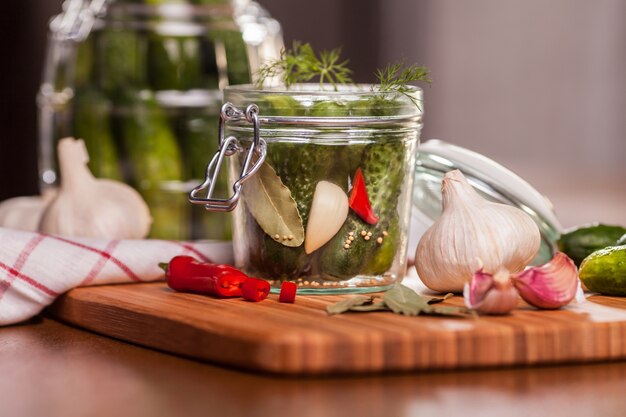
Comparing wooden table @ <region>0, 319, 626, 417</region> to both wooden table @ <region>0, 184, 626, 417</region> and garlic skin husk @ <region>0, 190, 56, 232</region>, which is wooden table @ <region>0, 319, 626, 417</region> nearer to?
wooden table @ <region>0, 184, 626, 417</region>

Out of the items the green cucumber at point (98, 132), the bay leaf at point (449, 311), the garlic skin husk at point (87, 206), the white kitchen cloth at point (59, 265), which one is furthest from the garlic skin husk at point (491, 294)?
the green cucumber at point (98, 132)

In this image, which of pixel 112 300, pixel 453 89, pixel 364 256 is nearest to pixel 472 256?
pixel 364 256

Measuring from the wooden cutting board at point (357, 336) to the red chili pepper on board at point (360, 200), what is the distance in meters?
0.12

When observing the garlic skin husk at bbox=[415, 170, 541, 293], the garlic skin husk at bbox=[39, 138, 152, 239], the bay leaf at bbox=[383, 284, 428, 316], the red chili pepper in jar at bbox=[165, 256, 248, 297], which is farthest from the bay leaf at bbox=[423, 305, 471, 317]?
the garlic skin husk at bbox=[39, 138, 152, 239]

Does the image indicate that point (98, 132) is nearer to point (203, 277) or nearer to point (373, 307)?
point (203, 277)

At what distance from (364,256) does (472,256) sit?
134mm

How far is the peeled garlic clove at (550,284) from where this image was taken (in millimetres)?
1220

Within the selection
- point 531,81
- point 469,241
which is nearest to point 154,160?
point 469,241

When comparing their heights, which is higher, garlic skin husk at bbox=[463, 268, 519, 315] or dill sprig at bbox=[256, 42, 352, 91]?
dill sprig at bbox=[256, 42, 352, 91]

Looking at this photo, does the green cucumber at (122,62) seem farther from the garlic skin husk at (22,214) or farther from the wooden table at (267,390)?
the wooden table at (267,390)

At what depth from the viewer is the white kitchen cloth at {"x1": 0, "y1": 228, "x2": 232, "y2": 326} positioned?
138 centimetres

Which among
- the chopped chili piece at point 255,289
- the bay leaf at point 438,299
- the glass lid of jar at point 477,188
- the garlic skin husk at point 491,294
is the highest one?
the glass lid of jar at point 477,188

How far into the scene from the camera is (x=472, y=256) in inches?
51.9

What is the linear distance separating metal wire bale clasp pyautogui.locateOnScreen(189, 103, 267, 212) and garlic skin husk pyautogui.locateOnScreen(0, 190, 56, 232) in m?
0.48
